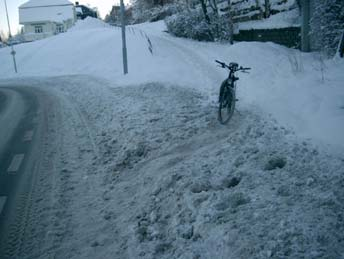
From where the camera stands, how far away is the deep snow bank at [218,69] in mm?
8414

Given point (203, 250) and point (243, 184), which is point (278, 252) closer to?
point (203, 250)

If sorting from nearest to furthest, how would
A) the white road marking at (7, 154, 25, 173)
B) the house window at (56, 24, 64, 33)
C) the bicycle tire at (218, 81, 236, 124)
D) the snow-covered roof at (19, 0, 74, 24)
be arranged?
the white road marking at (7, 154, 25, 173)
the bicycle tire at (218, 81, 236, 124)
the snow-covered roof at (19, 0, 74, 24)
the house window at (56, 24, 64, 33)

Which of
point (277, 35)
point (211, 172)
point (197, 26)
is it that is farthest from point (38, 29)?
point (211, 172)

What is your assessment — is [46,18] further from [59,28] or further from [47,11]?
[59,28]

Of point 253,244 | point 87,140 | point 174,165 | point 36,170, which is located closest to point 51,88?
point 87,140

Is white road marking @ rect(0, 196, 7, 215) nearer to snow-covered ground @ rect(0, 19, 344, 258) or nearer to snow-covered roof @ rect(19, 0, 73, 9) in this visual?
snow-covered ground @ rect(0, 19, 344, 258)

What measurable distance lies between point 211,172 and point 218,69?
10.4m

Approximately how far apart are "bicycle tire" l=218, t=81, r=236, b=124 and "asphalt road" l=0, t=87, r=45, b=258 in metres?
4.32

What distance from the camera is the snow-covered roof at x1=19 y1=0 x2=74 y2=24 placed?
67750 millimetres

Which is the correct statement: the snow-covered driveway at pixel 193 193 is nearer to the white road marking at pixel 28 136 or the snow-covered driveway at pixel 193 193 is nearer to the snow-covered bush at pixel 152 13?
the white road marking at pixel 28 136

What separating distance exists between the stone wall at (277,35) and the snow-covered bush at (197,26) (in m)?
1.54

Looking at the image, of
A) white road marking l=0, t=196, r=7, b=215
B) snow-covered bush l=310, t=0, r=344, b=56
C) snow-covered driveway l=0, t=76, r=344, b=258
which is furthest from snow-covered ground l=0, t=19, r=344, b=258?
snow-covered bush l=310, t=0, r=344, b=56

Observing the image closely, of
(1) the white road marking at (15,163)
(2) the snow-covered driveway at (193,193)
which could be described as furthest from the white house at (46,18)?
(2) the snow-covered driveway at (193,193)

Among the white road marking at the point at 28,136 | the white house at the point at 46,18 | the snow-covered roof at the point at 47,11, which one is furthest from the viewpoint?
the snow-covered roof at the point at 47,11
